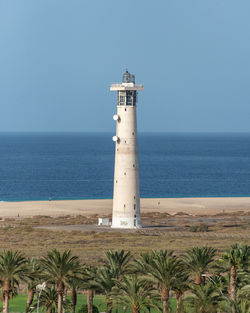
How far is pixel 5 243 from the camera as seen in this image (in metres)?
63.7

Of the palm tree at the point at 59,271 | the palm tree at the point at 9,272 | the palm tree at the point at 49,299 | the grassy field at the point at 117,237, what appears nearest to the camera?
the palm tree at the point at 59,271

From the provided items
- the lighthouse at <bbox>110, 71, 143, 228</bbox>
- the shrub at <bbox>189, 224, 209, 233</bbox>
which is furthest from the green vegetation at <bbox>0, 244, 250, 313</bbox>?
the shrub at <bbox>189, 224, 209, 233</bbox>

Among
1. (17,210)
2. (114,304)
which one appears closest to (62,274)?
(114,304)

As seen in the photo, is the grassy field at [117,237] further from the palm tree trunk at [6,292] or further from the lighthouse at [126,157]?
the palm tree trunk at [6,292]

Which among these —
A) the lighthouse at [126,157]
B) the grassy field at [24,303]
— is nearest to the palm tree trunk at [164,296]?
the grassy field at [24,303]

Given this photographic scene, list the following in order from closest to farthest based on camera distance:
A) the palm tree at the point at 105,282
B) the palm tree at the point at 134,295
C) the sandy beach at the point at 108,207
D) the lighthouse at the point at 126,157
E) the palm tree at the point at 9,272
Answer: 1. the palm tree at the point at 134,295
2. the palm tree at the point at 9,272
3. the palm tree at the point at 105,282
4. the lighthouse at the point at 126,157
5. the sandy beach at the point at 108,207

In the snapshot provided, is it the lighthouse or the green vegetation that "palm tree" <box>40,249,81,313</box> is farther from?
the lighthouse

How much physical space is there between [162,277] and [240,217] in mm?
50919

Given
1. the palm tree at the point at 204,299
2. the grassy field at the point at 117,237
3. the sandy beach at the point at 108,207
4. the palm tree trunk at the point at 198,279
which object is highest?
the sandy beach at the point at 108,207

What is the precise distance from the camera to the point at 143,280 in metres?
36.3

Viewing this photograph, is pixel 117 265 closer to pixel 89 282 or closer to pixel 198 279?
pixel 89 282

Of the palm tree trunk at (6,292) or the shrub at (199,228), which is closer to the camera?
the palm tree trunk at (6,292)

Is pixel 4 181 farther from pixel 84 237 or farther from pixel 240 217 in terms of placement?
pixel 84 237

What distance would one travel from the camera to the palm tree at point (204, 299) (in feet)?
115
